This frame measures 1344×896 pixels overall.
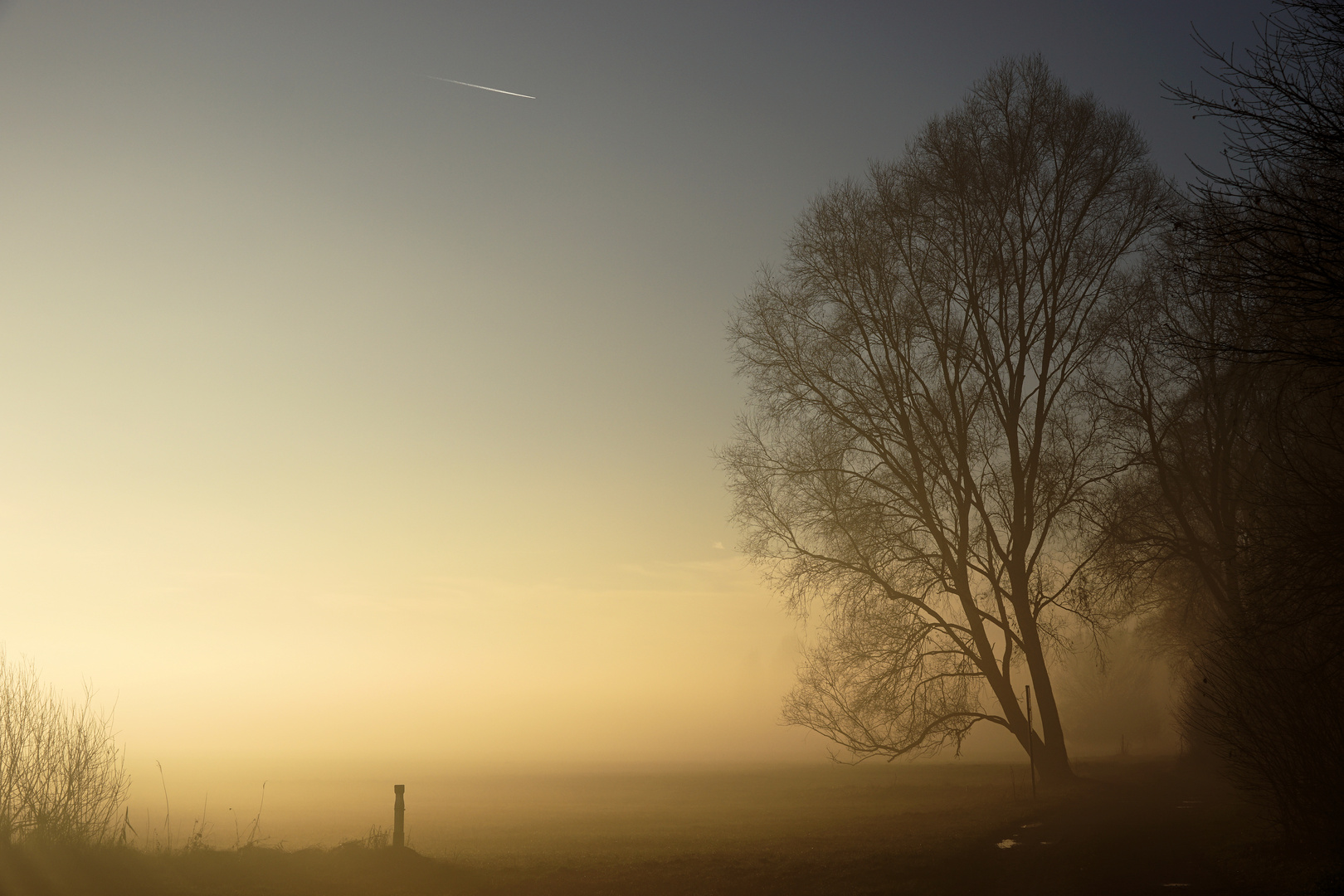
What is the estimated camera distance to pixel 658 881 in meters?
11.3

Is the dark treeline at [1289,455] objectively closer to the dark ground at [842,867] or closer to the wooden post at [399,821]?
the dark ground at [842,867]

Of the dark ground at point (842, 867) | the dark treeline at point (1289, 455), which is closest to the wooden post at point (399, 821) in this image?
the dark ground at point (842, 867)

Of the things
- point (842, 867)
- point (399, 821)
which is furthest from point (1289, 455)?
point (399, 821)

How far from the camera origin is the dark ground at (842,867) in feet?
32.0

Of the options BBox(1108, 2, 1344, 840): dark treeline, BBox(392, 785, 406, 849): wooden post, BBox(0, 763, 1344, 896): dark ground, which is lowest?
BBox(0, 763, 1344, 896): dark ground

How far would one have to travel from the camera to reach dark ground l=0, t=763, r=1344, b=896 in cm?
974

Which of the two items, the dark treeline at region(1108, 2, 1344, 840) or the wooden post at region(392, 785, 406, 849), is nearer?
the dark treeline at region(1108, 2, 1344, 840)

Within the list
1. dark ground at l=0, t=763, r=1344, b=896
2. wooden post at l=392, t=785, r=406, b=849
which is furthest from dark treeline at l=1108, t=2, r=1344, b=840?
wooden post at l=392, t=785, r=406, b=849

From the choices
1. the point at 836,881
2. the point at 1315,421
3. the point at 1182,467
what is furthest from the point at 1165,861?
the point at 1182,467

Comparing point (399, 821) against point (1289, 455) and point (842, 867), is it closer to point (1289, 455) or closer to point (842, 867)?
point (842, 867)

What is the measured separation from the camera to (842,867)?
37.2ft

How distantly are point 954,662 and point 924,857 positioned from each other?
33.6ft

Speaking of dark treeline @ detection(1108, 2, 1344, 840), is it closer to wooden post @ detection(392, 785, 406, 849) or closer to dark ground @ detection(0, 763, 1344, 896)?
dark ground @ detection(0, 763, 1344, 896)

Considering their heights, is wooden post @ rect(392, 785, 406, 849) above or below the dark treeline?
below
